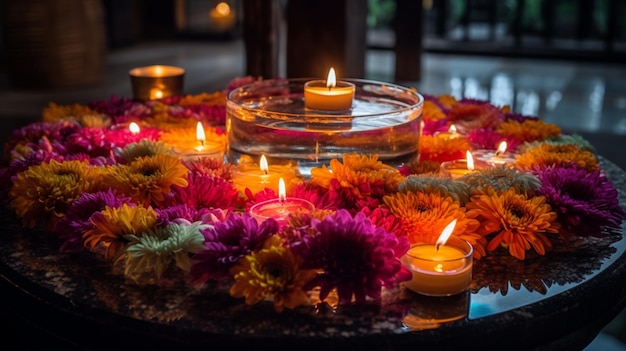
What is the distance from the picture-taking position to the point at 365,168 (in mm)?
1209

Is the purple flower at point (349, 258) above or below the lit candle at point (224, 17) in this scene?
above

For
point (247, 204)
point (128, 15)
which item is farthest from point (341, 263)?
point (128, 15)

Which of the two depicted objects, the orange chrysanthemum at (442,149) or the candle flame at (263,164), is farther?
the orange chrysanthemum at (442,149)

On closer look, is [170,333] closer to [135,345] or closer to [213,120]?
[135,345]

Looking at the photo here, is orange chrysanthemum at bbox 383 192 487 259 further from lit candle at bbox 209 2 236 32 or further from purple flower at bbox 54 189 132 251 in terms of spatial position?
lit candle at bbox 209 2 236 32

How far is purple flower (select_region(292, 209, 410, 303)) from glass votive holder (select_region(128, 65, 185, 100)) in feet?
3.48

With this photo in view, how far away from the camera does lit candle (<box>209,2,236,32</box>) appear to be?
7.17 metres

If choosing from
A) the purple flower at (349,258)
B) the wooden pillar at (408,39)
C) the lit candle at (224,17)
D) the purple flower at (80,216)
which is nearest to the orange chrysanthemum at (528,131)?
the purple flower at (349,258)

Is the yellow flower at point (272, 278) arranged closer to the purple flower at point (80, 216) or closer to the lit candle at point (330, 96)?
the purple flower at point (80, 216)

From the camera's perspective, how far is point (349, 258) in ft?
2.99

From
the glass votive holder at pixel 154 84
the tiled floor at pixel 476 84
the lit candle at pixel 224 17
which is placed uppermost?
the glass votive holder at pixel 154 84

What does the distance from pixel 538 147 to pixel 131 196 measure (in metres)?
0.78

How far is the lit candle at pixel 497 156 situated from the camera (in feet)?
4.66

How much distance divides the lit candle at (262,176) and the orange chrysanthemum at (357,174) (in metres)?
0.05
